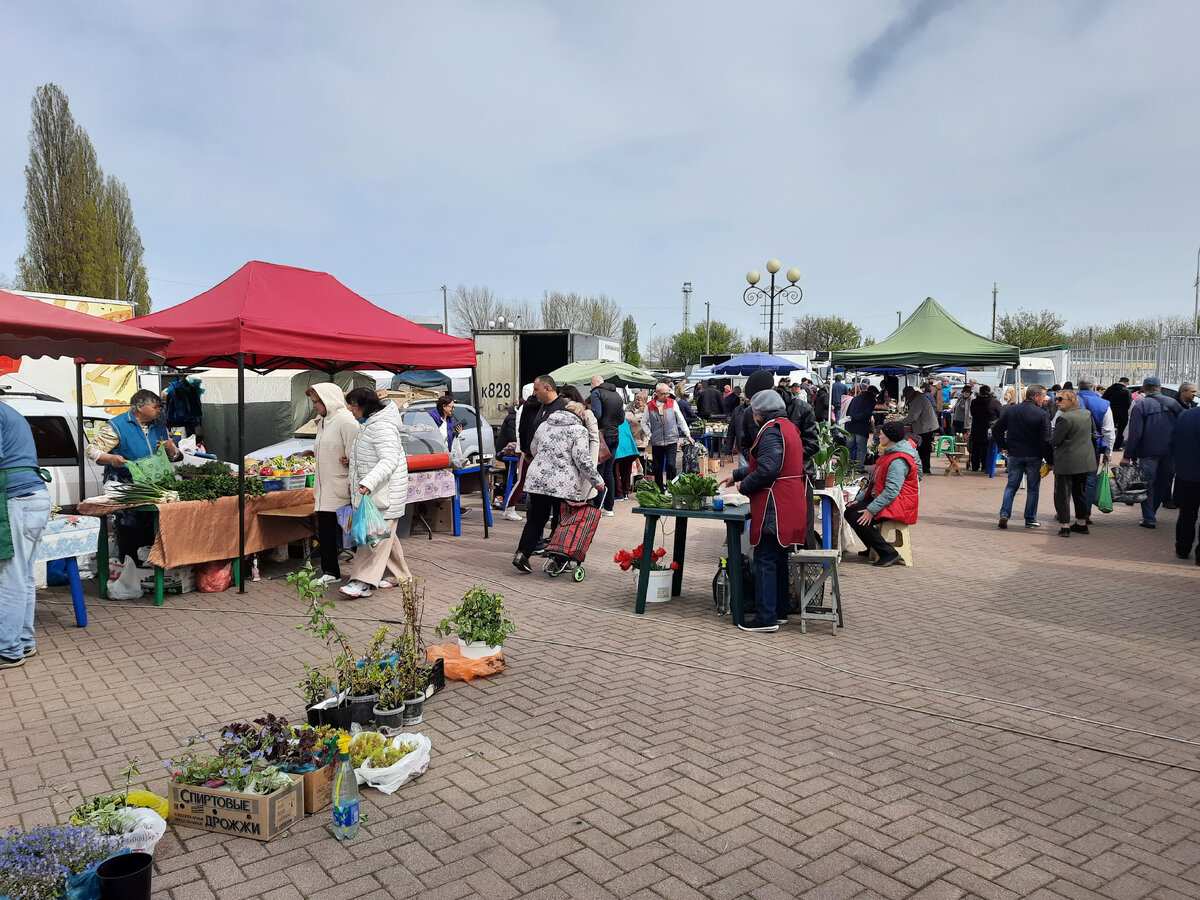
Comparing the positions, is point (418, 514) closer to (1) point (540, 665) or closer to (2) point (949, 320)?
(1) point (540, 665)

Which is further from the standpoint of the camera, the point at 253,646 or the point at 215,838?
the point at 253,646

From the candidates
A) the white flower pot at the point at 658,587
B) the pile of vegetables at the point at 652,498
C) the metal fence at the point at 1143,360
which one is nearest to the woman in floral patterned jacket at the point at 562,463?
the pile of vegetables at the point at 652,498

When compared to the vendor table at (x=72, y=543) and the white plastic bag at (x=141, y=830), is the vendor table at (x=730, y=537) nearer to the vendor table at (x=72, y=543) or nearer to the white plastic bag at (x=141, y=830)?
the white plastic bag at (x=141, y=830)

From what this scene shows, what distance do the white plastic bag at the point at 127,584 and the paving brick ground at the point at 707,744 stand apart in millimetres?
159

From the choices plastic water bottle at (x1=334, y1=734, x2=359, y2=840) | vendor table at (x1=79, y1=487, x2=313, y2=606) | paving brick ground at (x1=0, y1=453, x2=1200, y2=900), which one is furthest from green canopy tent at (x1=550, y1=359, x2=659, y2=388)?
plastic water bottle at (x1=334, y1=734, x2=359, y2=840)

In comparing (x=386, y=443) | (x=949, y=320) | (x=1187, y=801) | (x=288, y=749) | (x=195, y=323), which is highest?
(x=949, y=320)

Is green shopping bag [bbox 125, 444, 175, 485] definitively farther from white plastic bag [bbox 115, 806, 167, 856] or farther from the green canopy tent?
the green canopy tent

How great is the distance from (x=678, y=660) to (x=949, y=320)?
12123mm

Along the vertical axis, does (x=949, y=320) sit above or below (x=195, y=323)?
above

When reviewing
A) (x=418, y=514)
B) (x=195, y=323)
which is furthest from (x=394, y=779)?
(x=418, y=514)

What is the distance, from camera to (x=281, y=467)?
934cm

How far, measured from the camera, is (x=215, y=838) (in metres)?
3.59

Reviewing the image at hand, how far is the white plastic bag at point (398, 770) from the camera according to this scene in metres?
3.94

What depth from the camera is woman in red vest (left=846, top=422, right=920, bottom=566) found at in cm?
903
